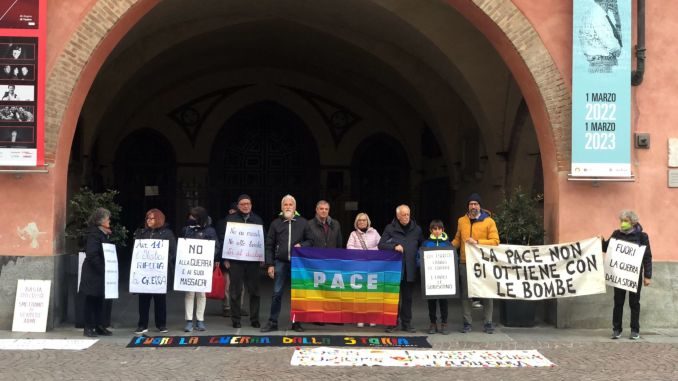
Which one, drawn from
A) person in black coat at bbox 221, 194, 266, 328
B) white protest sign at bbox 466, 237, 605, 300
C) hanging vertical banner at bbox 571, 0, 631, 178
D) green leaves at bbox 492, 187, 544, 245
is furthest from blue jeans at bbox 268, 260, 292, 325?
hanging vertical banner at bbox 571, 0, 631, 178

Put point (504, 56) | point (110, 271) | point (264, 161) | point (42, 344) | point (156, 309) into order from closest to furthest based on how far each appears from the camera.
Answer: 1. point (42, 344)
2. point (110, 271)
3. point (156, 309)
4. point (504, 56)
5. point (264, 161)

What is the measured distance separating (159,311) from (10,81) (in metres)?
3.59

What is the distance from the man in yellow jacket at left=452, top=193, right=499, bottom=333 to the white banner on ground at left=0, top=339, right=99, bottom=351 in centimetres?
481

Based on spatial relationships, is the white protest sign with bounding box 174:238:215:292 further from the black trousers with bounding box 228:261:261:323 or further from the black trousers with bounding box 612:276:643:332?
the black trousers with bounding box 612:276:643:332

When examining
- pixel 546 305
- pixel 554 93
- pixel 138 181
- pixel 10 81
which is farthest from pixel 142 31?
pixel 546 305

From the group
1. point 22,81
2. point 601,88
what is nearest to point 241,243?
point 22,81

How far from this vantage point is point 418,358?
8.12m

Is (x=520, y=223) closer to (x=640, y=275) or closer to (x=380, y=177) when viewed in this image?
(x=640, y=275)

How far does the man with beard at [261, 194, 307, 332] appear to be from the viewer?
9461 millimetres

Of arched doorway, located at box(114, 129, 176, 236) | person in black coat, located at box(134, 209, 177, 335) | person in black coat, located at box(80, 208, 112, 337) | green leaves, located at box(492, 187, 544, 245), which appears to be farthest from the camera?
arched doorway, located at box(114, 129, 176, 236)

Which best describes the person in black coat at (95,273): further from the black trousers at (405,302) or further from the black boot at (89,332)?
the black trousers at (405,302)

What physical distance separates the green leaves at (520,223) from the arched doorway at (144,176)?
11357 millimetres

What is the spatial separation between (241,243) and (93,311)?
206 centimetres

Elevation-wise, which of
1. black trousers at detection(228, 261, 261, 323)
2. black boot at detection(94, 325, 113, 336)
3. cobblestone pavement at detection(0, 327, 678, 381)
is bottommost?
cobblestone pavement at detection(0, 327, 678, 381)
